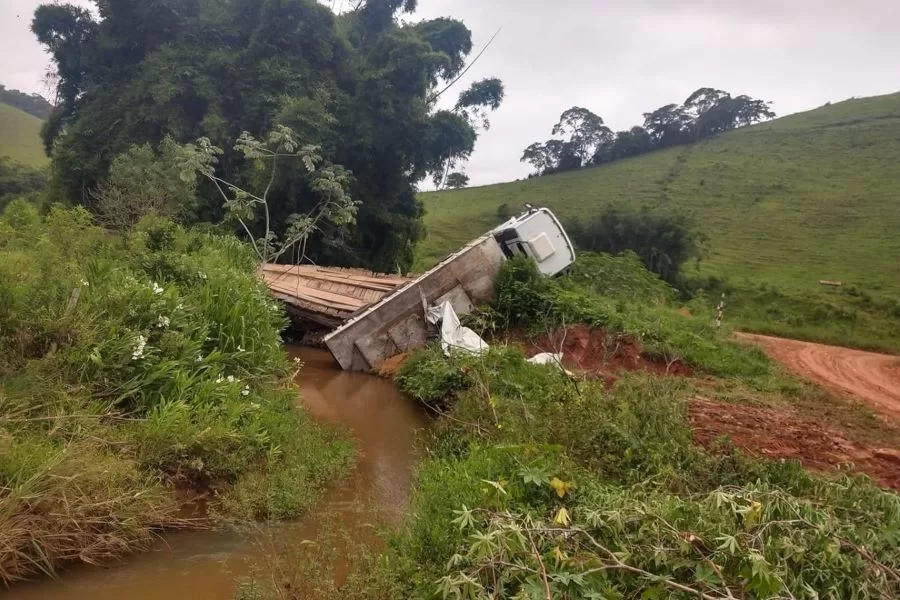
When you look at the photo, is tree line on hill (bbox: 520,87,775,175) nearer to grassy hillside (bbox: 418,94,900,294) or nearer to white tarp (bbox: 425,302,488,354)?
grassy hillside (bbox: 418,94,900,294)

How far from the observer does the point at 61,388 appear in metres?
4.31

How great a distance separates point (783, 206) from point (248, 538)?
29.8m

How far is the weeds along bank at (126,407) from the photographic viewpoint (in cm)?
349

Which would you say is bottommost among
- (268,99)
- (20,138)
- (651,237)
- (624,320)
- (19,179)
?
(624,320)

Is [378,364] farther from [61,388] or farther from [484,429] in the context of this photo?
[61,388]

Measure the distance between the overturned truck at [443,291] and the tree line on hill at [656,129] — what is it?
105 feet

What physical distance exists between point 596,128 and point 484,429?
40.9 meters

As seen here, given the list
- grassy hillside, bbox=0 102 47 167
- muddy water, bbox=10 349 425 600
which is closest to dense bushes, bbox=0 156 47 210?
grassy hillside, bbox=0 102 47 167

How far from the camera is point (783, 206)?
2781 centimetres

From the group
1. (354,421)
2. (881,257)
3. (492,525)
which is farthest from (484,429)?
(881,257)

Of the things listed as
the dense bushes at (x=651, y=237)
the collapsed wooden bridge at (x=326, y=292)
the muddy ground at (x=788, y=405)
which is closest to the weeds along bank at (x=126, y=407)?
the muddy ground at (x=788, y=405)

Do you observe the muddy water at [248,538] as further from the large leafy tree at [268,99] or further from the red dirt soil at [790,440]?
the large leafy tree at [268,99]

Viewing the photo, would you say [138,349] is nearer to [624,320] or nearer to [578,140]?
[624,320]

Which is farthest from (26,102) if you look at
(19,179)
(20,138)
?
(19,179)
